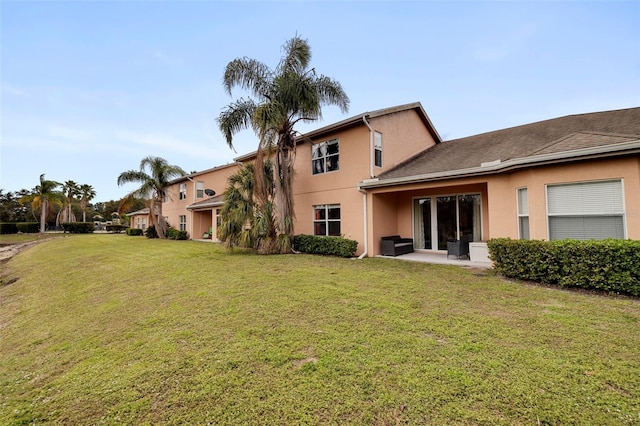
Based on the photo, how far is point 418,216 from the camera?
12.3 m

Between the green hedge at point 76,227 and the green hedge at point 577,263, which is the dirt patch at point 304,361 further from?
the green hedge at point 76,227

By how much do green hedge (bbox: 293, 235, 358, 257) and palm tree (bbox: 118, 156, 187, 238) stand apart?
1677cm

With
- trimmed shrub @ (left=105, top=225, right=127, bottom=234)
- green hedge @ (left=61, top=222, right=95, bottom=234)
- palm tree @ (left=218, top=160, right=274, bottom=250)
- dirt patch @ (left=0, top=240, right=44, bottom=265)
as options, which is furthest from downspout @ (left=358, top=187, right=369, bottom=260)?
trimmed shrub @ (left=105, top=225, right=127, bottom=234)

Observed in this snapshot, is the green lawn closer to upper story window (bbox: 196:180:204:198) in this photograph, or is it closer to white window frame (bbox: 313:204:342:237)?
white window frame (bbox: 313:204:342:237)

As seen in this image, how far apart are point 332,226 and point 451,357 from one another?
9.71 metres

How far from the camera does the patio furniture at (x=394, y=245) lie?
1103 centimetres

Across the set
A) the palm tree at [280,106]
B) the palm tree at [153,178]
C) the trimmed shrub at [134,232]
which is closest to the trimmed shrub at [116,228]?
the trimmed shrub at [134,232]

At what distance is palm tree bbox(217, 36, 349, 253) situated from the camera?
11.7m

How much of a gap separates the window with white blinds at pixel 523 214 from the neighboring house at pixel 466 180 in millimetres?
30

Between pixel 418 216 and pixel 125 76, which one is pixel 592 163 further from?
pixel 125 76

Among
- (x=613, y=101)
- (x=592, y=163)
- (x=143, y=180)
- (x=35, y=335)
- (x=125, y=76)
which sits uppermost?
(x=125, y=76)

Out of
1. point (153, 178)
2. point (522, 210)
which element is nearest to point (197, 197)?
point (153, 178)

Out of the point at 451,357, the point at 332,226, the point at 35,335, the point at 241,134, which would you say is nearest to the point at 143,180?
the point at 241,134

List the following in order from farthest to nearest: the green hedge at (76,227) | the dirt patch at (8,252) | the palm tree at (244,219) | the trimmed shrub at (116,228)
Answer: the trimmed shrub at (116,228), the green hedge at (76,227), the dirt patch at (8,252), the palm tree at (244,219)
